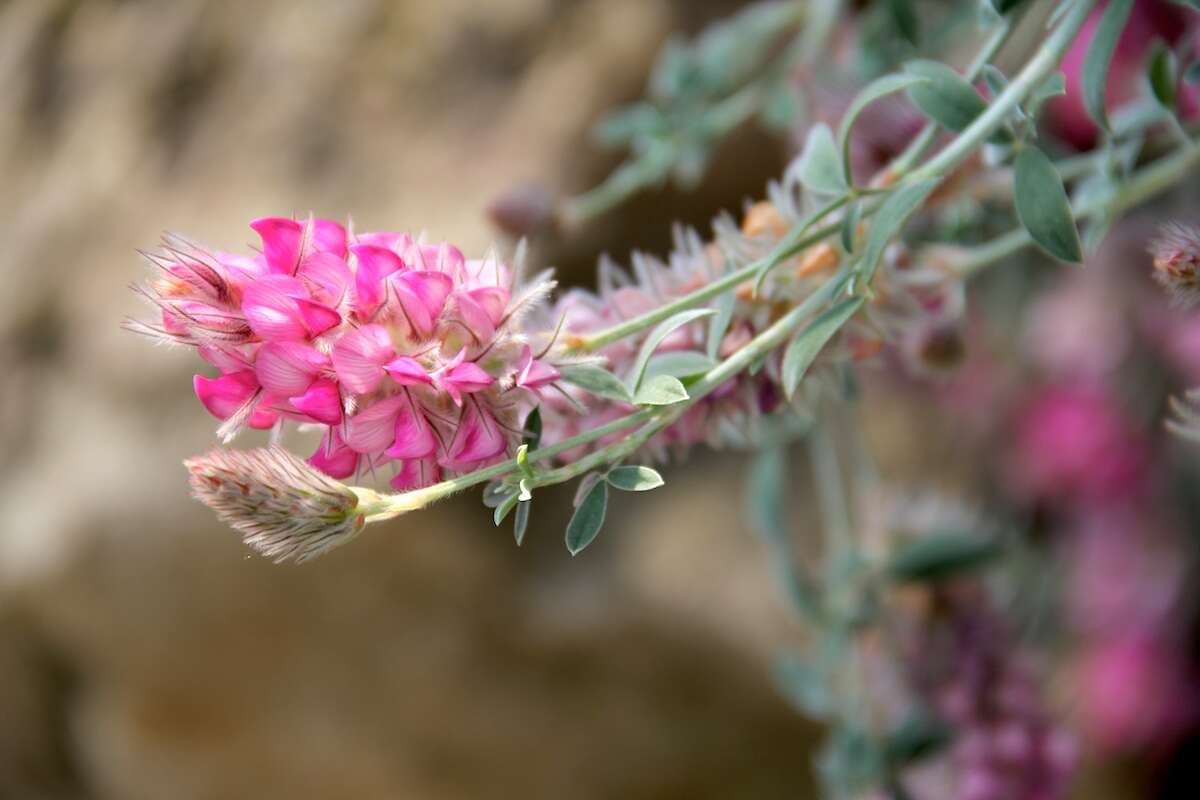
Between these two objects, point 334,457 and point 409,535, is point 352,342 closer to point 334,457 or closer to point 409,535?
point 334,457

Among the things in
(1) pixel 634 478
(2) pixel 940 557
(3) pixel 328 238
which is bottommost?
(2) pixel 940 557

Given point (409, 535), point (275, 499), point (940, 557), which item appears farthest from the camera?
point (409, 535)

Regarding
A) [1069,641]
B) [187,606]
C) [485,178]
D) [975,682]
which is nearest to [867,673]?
[975,682]

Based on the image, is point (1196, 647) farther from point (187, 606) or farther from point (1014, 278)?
point (187, 606)

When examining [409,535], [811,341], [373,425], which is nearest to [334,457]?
[373,425]

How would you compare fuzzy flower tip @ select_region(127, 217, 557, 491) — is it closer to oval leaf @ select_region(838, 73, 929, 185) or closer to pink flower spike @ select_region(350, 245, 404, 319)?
pink flower spike @ select_region(350, 245, 404, 319)

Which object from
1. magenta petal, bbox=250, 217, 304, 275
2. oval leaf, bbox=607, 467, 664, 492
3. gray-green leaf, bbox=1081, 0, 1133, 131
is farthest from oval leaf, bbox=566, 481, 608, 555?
gray-green leaf, bbox=1081, 0, 1133, 131

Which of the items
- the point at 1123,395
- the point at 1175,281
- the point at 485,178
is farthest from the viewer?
the point at 485,178
